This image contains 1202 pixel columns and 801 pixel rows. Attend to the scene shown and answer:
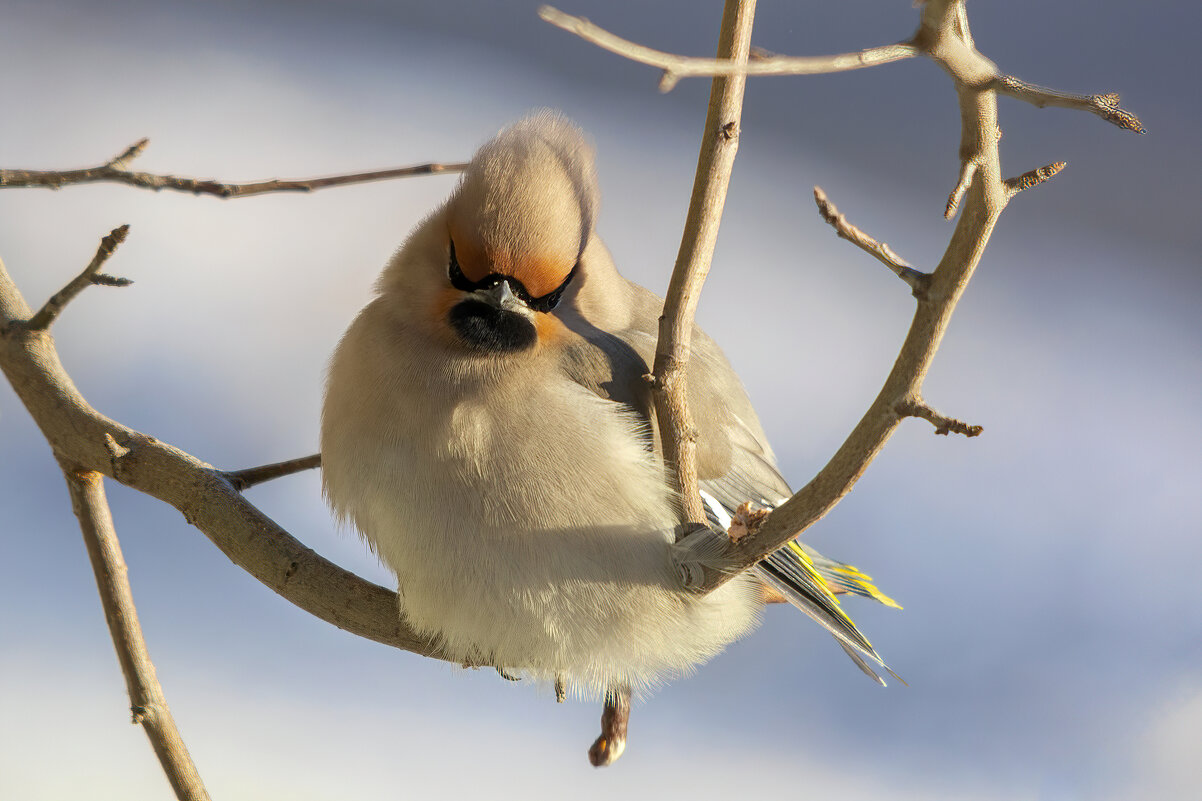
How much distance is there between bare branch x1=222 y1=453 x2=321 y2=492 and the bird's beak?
0.46 m

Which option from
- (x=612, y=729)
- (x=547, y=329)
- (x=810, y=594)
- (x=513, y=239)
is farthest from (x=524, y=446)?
(x=612, y=729)

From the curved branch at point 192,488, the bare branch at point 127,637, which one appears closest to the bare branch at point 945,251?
the curved branch at point 192,488

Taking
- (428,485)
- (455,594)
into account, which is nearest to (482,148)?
(428,485)

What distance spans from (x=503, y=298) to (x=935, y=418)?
587 millimetres

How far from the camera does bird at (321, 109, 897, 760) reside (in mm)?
1387

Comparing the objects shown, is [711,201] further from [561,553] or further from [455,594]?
[455,594]

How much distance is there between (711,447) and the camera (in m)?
1.51

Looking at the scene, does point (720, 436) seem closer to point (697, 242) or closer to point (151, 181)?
point (697, 242)

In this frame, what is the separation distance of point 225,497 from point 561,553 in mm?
574

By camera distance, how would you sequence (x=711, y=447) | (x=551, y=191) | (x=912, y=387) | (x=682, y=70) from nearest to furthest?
(x=682, y=70) < (x=912, y=387) < (x=551, y=191) < (x=711, y=447)

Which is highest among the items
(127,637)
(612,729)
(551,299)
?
(551,299)

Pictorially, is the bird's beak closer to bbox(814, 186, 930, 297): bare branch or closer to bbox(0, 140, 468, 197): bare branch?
bbox(0, 140, 468, 197): bare branch

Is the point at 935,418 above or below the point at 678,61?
below

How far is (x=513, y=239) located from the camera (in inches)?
53.3
